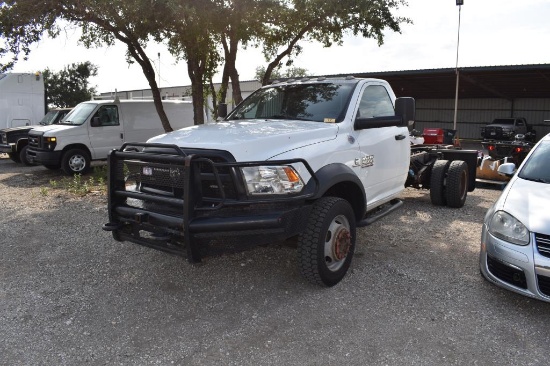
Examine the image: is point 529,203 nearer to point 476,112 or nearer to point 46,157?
point 46,157

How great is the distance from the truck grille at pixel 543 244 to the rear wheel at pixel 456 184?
13.2 ft

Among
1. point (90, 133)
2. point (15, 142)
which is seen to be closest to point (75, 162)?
point (90, 133)

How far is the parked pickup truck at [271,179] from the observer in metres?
3.60

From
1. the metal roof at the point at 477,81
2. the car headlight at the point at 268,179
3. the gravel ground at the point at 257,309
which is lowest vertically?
the gravel ground at the point at 257,309

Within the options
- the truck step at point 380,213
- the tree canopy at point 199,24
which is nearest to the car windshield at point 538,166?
the truck step at point 380,213

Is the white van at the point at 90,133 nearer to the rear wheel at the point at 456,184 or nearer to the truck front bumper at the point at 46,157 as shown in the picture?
the truck front bumper at the point at 46,157

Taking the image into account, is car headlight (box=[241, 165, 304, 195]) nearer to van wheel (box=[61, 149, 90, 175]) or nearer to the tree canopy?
the tree canopy

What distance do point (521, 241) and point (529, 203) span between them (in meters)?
0.47

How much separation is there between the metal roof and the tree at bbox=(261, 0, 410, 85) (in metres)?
11.4

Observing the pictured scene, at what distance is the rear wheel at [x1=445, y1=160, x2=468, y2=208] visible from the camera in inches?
298

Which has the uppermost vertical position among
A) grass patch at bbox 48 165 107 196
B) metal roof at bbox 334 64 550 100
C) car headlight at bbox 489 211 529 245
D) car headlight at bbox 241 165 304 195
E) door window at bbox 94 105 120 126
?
metal roof at bbox 334 64 550 100

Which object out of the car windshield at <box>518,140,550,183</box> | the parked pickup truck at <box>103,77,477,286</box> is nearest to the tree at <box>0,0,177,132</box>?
the parked pickup truck at <box>103,77,477,286</box>

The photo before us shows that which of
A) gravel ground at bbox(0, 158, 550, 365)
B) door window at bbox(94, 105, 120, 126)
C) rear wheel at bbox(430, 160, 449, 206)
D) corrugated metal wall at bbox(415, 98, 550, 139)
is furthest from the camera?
corrugated metal wall at bbox(415, 98, 550, 139)

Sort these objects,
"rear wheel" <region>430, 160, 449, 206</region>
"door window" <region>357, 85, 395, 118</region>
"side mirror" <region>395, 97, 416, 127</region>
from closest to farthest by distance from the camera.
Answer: "side mirror" <region>395, 97, 416, 127</region> < "door window" <region>357, 85, 395, 118</region> < "rear wheel" <region>430, 160, 449, 206</region>
